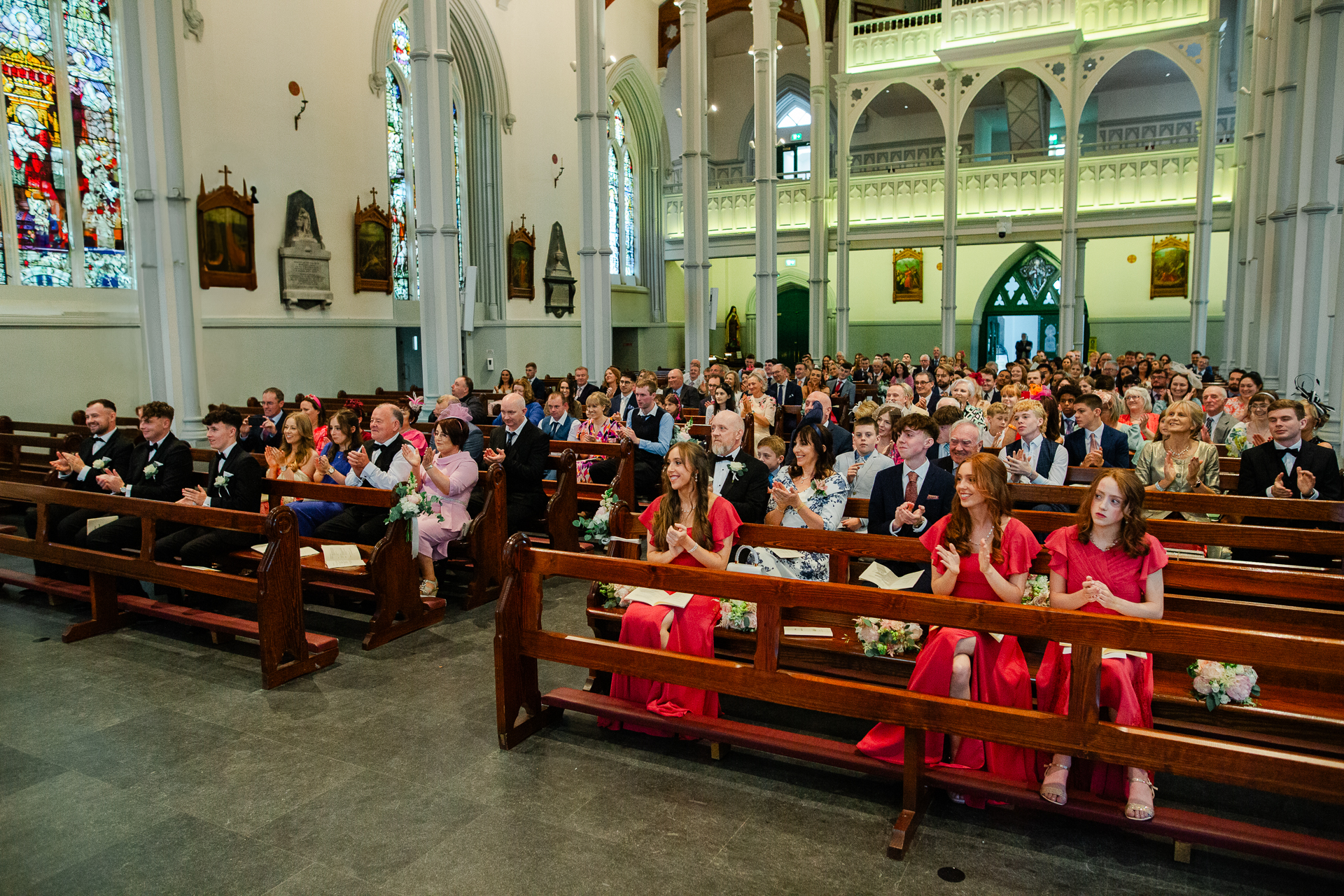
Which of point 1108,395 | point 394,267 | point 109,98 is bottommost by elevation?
point 1108,395

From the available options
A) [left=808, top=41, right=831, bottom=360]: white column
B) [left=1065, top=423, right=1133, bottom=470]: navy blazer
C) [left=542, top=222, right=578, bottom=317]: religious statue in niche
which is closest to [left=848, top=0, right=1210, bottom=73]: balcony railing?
[left=808, top=41, right=831, bottom=360]: white column

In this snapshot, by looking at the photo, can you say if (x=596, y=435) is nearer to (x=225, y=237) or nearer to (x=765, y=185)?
(x=225, y=237)

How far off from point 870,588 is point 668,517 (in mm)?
1267

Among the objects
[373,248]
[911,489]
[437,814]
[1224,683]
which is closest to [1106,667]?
[1224,683]

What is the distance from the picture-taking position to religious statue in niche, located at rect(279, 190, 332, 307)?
13.7 m

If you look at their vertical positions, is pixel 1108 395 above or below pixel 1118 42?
below

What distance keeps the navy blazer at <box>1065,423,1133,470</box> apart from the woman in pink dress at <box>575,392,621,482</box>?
3706 mm

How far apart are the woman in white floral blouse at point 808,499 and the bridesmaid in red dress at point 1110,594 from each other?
132 cm

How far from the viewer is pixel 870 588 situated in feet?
10.8

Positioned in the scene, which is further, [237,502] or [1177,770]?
[237,502]

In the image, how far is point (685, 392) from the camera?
12.6 metres

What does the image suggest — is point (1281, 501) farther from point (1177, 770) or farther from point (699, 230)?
point (699, 230)

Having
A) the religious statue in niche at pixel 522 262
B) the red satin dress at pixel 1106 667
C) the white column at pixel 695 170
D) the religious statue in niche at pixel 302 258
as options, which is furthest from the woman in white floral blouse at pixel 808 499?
the religious statue in niche at pixel 522 262


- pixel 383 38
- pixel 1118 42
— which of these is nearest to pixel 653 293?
pixel 383 38
